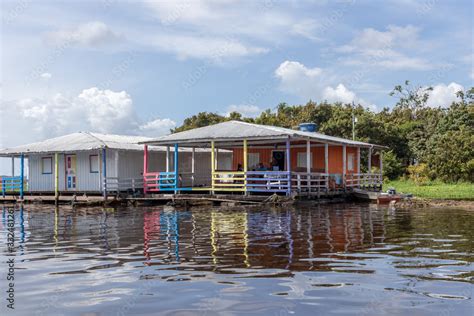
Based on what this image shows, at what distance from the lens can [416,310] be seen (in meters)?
6.16

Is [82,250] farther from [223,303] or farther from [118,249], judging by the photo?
[223,303]

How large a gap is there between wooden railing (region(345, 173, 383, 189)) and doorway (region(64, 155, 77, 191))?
16634 mm

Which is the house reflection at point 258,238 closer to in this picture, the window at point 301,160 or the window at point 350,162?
the window at point 301,160

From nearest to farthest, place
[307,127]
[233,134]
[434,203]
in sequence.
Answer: [434,203]
[233,134]
[307,127]

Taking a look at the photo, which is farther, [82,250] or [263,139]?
[263,139]

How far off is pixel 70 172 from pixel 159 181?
696 cm

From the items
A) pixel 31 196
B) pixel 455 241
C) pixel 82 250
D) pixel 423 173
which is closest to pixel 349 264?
pixel 455 241

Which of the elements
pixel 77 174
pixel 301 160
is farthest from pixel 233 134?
pixel 77 174

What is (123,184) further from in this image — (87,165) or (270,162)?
(270,162)

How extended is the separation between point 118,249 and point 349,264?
499 cm

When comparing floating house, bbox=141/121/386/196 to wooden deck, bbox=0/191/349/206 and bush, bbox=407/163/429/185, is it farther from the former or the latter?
bush, bbox=407/163/429/185

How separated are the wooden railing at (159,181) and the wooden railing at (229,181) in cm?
235

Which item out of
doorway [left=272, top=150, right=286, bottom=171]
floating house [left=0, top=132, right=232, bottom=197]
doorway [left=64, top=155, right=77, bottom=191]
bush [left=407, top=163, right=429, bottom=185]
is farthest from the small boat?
doorway [left=64, top=155, right=77, bottom=191]

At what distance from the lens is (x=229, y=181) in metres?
27.0
